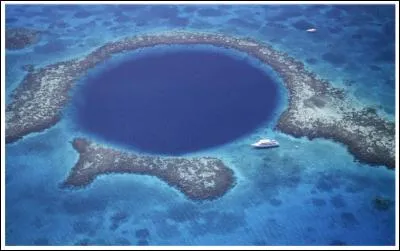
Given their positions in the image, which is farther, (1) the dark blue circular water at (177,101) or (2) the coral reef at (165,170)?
(1) the dark blue circular water at (177,101)

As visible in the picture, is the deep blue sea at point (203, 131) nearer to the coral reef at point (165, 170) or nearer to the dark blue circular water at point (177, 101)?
the dark blue circular water at point (177, 101)

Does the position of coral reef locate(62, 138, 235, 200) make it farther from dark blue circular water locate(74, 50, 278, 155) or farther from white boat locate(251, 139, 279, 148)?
white boat locate(251, 139, 279, 148)

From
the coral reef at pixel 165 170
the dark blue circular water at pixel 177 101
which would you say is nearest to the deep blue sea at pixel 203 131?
the dark blue circular water at pixel 177 101

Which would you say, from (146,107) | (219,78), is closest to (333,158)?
(219,78)

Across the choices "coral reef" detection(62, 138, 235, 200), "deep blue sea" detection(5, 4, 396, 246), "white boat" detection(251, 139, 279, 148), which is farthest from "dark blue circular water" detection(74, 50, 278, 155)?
"white boat" detection(251, 139, 279, 148)

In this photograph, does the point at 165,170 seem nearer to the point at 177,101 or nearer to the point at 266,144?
the point at 266,144

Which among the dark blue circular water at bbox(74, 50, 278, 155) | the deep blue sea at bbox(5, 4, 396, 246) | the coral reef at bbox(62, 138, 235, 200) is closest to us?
the deep blue sea at bbox(5, 4, 396, 246)
